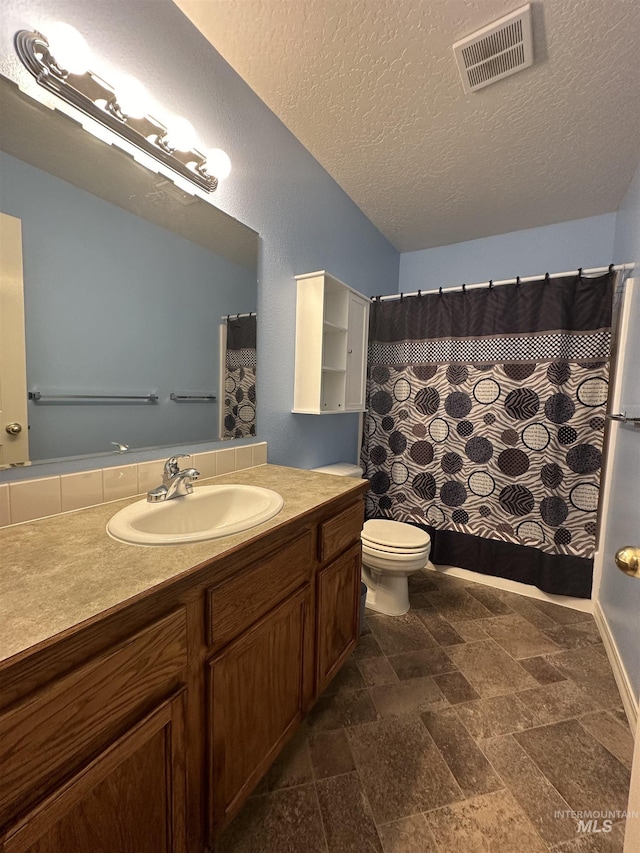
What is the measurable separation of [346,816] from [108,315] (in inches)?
64.7

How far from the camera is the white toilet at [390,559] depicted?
1.86m

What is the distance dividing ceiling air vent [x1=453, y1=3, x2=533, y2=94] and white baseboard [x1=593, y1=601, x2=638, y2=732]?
231 centimetres

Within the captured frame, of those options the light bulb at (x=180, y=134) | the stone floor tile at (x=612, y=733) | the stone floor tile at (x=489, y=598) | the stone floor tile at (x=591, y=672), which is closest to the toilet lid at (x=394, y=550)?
the stone floor tile at (x=489, y=598)

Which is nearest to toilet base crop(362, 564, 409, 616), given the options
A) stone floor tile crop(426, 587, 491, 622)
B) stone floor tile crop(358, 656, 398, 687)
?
stone floor tile crop(426, 587, 491, 622)

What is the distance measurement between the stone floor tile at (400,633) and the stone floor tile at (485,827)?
2.09ft

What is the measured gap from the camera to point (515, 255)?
2.58 meters

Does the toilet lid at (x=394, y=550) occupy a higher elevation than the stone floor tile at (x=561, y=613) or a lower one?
higher

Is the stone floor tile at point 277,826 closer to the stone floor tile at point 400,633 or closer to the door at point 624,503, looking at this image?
the stone floor tile at point 400,633

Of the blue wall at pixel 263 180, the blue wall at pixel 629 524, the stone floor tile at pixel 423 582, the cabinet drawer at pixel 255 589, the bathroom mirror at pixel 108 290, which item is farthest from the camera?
the stone floor tile at pixel 423 582

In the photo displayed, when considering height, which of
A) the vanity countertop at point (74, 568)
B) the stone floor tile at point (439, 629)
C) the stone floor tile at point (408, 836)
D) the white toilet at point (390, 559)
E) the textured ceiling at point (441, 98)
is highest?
the textured ceiling at point (441, 98)

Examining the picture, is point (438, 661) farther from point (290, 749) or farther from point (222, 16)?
point (222, 16)

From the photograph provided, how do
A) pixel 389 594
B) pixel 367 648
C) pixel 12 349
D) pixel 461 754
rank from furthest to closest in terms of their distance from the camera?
pixel 389 594 → pixel 367 648 → pixel 461 754 → pixel 12 349

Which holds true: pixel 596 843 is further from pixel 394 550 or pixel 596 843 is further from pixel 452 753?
pixel 394 550

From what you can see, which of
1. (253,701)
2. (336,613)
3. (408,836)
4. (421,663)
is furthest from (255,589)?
(421,663)
